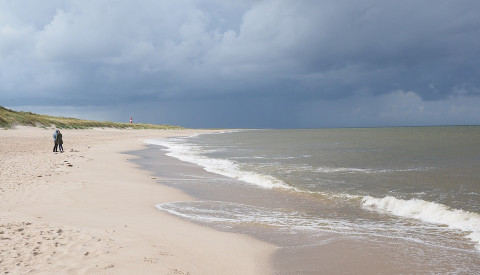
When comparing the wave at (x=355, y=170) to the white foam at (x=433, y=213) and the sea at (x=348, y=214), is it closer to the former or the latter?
the sea at (x=348, y=214)

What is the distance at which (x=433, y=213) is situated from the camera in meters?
9.63

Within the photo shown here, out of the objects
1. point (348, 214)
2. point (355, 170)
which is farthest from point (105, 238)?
point (355, 170)

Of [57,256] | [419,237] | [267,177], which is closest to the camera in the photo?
[57,256]

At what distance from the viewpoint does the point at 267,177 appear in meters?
16.1

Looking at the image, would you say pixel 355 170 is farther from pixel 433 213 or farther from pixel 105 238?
pixel 105 238

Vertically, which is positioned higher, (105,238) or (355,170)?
(355,170)

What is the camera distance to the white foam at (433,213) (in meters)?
8.54

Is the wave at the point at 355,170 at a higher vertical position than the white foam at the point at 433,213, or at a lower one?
higher

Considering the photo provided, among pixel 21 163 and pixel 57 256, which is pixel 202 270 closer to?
pixel 57 256

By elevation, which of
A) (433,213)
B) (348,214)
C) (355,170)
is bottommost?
(348,214)

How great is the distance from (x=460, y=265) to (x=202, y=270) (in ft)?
15.0

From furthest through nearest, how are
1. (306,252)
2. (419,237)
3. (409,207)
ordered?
(409,207) → (419,237) → (306,252)

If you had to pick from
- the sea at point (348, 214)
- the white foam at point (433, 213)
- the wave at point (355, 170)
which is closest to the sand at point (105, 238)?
the sea at point (348, 214)

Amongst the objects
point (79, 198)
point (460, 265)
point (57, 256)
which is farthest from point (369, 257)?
point (79, 198)
